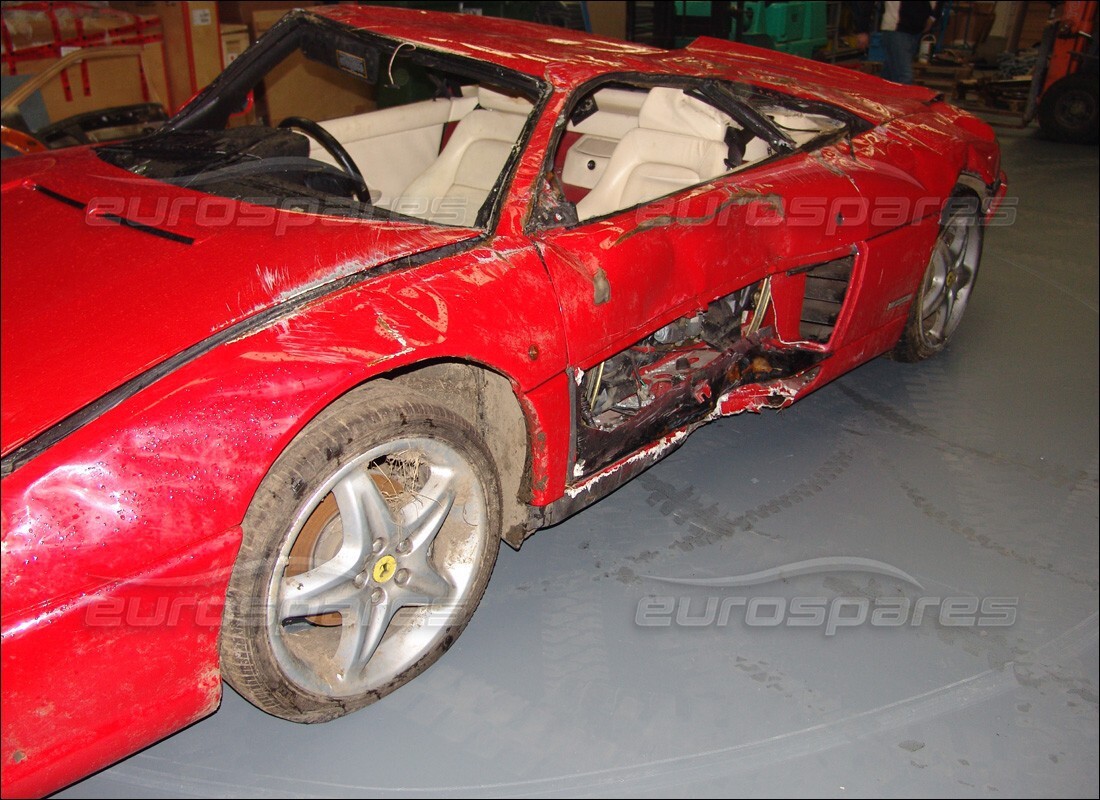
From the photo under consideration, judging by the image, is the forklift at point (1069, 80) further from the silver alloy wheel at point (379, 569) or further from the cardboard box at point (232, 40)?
the silver alloy wheel at point (379, 569)

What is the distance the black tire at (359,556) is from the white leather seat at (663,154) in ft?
4.29

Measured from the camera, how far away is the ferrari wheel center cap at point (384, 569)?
6.84 feet

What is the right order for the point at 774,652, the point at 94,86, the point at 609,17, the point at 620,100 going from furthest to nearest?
the point at 609,17 < the point at 94,86 < the point at 620,100 < the point at 774,652

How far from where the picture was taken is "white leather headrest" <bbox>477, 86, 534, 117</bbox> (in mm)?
3438

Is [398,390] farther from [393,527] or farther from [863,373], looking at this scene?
[863,373]

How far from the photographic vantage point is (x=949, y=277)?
12.6 ft

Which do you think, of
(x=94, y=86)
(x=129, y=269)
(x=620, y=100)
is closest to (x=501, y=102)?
(x=620, y=100)

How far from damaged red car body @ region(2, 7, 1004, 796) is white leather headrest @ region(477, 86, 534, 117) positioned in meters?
0.02

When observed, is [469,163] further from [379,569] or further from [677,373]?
[379,569]

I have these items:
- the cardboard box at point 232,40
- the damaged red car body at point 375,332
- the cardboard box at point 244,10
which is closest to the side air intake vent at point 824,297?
the damaged red car body at point 375,332

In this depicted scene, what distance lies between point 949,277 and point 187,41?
5.87 m

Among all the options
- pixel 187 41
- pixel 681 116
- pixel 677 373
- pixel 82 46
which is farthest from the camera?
pixel 187 41

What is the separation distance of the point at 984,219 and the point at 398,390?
2970 mm

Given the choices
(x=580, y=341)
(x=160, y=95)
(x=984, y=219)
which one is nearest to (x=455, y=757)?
(x=580, y=341)
